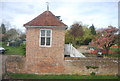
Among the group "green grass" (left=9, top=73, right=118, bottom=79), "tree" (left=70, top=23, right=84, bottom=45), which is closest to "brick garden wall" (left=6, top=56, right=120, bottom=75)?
"green grass" (left=9, top=73, right=118, bottom=79)

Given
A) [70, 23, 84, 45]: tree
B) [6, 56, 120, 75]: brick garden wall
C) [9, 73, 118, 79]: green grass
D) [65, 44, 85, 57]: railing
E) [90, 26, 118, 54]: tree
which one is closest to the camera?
[9, 73, 118, 79]: green grass

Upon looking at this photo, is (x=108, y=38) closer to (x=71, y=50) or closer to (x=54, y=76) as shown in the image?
(x=71, y=50)

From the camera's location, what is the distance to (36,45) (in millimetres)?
13422

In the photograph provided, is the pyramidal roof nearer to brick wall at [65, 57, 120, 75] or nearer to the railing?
the railing

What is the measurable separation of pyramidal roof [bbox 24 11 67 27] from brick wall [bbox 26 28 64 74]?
56 centimetres

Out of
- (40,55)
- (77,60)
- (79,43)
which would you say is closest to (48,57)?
(40,55)

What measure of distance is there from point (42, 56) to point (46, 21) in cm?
329

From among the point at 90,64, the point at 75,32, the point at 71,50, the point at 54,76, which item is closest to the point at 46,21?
the point at 71,50

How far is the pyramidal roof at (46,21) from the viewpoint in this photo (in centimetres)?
1340

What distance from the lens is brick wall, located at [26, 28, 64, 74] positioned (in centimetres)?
1339

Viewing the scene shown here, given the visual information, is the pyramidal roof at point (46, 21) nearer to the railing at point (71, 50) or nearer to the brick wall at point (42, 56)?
the brick wall at point (42, 56)

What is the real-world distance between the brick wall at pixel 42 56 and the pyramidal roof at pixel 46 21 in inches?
21.9

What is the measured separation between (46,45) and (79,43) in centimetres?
2882

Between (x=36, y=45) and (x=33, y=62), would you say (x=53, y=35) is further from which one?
(x=33, y=62)
